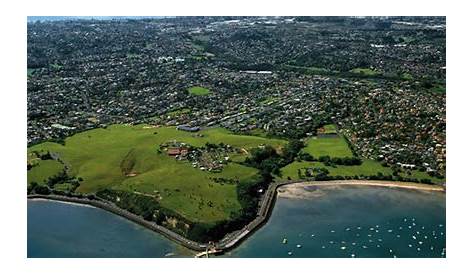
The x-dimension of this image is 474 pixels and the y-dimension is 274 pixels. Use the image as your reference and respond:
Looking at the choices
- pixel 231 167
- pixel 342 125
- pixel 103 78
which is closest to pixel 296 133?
pixel 342 125

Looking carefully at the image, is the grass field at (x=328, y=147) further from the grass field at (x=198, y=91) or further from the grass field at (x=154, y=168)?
the grass field at (x=198, y=91)

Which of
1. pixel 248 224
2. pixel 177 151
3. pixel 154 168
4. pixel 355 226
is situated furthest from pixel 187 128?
pixel 355 226

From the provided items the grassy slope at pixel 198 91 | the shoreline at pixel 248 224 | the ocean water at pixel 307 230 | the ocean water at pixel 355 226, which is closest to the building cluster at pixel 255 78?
the grassy slope at pixel 198 91

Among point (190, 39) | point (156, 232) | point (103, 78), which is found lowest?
point (156, 232)

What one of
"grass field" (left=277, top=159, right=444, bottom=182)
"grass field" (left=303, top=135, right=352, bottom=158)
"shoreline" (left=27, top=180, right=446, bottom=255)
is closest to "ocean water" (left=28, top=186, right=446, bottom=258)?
"shoreline" (left=27, top=180, right=446, bottom=255)

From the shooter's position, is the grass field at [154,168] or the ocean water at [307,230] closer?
the ocean water at [307,230]

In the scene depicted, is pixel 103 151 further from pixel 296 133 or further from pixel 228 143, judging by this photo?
pixel 296 133

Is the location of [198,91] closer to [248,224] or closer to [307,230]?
[248,224]
